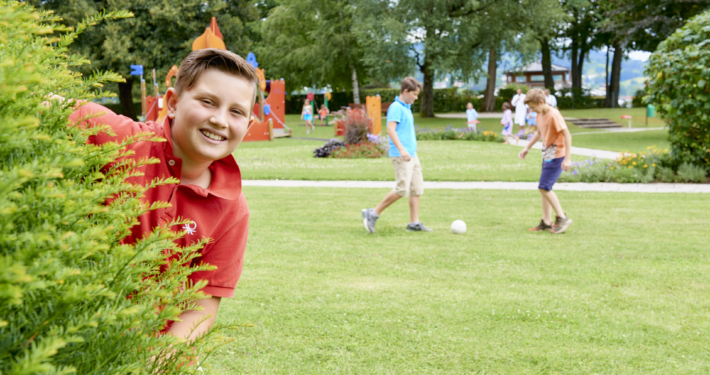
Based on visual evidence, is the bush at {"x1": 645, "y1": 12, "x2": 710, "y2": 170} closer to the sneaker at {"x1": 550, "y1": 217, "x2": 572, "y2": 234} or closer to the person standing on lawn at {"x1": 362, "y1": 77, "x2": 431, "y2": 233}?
the sneaker at {"x1": 550, "y1": 217, "x2": 572, "y2": 234}

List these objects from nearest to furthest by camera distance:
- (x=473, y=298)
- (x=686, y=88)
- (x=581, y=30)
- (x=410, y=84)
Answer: (x=473, y=298)
(x=410, y=84)
(x=686, y=88)
(x=581, y=30)

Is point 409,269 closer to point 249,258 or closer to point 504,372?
point 249,258

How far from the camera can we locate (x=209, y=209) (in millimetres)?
2184

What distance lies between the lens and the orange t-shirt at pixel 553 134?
26.8ft

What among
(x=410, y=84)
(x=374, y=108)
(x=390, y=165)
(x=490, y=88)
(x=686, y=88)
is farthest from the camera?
(x=490, y=88)

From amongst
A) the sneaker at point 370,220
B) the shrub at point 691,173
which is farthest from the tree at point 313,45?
the sneaker at point 370,220

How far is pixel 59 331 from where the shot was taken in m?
1.05

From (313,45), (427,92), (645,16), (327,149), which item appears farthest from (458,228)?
(313,45)

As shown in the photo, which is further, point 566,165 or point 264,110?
point 264,110

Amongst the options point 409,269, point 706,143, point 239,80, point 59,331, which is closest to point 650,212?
point 706,143

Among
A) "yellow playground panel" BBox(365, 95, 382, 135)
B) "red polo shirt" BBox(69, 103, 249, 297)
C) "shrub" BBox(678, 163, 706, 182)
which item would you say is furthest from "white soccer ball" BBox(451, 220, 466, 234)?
"yellow playground panel" BBox(365, 95, 382, 135)

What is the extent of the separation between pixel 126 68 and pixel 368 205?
2916 centimetres

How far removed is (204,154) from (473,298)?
3782 mm

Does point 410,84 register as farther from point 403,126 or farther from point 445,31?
point 445,31
